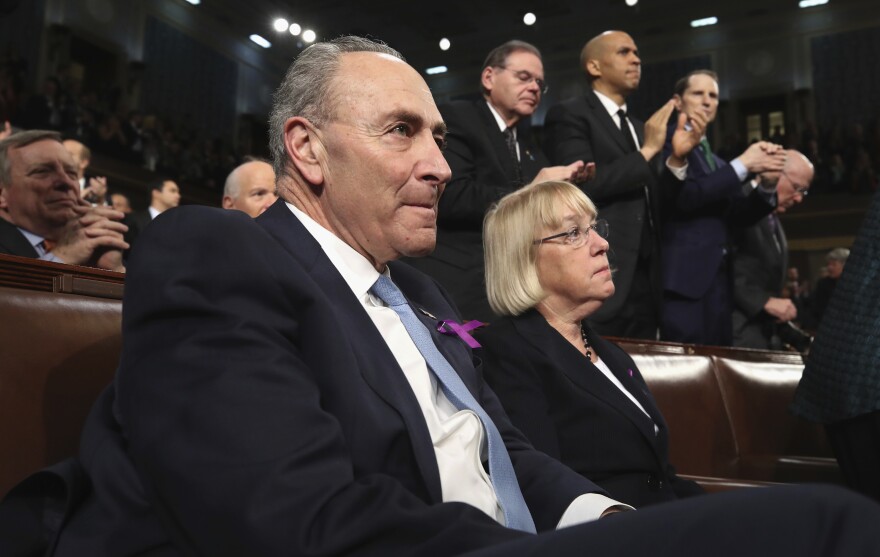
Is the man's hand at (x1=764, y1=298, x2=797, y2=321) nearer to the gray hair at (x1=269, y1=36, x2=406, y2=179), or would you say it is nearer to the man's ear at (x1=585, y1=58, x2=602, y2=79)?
the man's ear at (x1=585, y1=58, x2=602, y2=79)

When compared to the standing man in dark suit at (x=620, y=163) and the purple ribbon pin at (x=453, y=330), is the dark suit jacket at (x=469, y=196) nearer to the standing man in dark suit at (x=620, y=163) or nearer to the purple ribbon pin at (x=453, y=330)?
the standing man in dark suit at (x=620, y=163)

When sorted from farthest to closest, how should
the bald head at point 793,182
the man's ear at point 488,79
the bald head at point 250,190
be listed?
the bald head at point 793,182 < the bald head at point 250,190 < the man's ear at point 488,79

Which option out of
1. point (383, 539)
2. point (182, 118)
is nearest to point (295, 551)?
point (383, 539)

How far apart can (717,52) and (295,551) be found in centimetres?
1225

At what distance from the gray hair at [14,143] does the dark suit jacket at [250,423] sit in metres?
2.11

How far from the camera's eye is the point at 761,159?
3439 mm

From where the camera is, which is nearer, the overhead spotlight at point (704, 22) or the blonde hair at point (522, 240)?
the blonde hair at point (522, 240)

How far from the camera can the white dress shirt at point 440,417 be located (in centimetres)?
109

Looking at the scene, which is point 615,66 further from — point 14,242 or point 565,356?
point 14,242

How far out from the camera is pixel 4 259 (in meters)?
1.31

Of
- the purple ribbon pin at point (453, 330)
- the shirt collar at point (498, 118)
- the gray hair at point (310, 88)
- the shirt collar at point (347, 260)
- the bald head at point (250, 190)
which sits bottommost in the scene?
the purple ribbon pin at point (453, 330)

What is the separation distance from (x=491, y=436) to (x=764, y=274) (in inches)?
114

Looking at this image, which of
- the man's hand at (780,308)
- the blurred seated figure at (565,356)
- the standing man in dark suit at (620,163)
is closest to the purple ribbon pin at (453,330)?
the blurred seated figure at (565,356)

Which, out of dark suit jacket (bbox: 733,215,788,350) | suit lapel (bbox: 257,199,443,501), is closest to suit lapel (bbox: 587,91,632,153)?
dark suit jacket (bbox: 733,215,788,350)
